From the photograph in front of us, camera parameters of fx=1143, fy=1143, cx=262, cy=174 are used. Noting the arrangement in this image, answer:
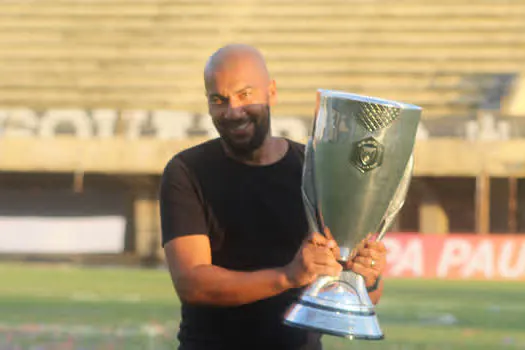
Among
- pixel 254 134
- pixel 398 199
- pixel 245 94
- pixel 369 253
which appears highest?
pixel 245 94

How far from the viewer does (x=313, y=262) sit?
262cm

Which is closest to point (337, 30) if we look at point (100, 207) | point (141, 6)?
point (141, 6)

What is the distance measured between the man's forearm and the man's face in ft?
1.12

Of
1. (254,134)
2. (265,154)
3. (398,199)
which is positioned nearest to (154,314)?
(265,154)

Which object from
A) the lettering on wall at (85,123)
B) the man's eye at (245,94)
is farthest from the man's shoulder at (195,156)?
the lettering on wall at (85,123)

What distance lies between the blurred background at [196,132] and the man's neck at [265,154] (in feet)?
33.0

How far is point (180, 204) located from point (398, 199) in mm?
577

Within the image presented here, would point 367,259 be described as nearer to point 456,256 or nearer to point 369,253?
point 369,253

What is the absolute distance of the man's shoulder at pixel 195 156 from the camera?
3.03 metres

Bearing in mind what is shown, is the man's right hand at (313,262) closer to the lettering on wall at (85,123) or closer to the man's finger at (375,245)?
the man's finger at (375,245)

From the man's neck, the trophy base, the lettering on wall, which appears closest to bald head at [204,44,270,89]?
the man's neck

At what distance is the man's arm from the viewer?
264 centimetres

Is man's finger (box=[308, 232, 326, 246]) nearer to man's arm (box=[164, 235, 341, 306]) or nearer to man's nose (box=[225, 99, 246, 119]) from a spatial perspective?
man's arm (box=[164, 235, 341, 306])

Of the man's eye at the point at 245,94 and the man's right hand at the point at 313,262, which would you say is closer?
the man's right hand at the point at 313,262
